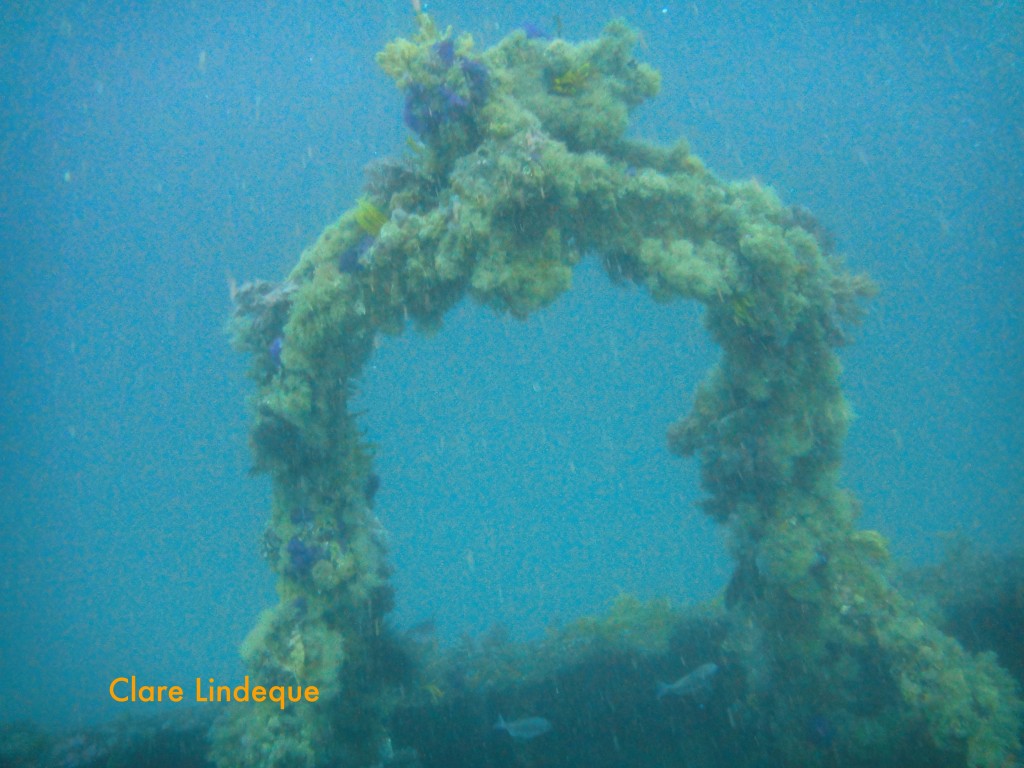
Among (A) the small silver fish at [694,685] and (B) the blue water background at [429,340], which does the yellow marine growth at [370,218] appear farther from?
(A) the small silver fish at [694,685]

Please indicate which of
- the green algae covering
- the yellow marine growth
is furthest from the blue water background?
the yellow marine growth

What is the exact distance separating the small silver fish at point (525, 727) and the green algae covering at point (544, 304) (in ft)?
Result: 5.42

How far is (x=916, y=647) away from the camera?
5.96m

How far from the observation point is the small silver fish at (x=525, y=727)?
7543mm

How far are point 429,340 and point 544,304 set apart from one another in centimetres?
660

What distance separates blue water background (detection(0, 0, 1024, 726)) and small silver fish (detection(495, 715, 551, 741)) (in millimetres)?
2892

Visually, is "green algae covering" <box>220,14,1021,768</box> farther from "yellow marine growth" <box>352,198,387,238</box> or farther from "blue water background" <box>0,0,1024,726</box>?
"blue water background" <box>0,0,1024,726</box>

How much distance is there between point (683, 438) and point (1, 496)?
233 feet

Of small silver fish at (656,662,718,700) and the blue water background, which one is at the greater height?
the blue water background

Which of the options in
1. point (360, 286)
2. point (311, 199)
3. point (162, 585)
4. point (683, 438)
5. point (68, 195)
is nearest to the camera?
point (360, 286)

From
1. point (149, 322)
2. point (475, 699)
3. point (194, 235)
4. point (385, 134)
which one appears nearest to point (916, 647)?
point (475, 699)

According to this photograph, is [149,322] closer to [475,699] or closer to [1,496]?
[1,496]

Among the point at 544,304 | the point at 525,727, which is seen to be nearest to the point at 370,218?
the point at 544,304

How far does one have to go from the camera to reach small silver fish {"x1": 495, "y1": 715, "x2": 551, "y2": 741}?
7.54 meters
